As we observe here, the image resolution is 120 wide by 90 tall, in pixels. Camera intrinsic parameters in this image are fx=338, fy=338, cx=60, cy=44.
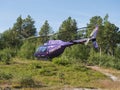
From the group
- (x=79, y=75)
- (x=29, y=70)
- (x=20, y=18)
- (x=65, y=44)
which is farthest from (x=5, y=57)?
(x=20, y=18)

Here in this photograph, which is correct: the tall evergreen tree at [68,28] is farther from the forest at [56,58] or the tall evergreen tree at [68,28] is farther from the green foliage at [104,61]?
the green foliage at [104,61]

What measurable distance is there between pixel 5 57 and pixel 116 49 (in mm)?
34098

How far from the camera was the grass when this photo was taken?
29672 millimetres

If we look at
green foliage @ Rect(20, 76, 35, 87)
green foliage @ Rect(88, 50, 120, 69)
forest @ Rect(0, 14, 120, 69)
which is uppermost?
forest @ Rect(0, 14, 120, 69)

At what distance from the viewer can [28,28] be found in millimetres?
95500

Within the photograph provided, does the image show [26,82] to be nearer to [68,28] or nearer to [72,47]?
Result: [72,47]

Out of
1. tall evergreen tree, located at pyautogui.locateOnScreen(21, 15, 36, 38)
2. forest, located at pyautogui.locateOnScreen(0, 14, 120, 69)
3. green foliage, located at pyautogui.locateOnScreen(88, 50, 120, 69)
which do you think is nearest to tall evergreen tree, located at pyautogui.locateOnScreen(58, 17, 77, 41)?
forest, located at pyautogui.locateOnScreen(0, 14, 120, 69)

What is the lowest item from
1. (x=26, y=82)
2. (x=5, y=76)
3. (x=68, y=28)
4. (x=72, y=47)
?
(x=26, y=82)

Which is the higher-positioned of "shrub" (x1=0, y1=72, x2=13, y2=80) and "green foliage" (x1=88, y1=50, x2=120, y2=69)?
"green foliage" (x1=88, y1=50, x2=120, y2=69)

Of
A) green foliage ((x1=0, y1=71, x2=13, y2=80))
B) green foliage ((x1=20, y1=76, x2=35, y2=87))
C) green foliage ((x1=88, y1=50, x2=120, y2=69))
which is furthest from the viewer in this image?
green foliage ((x1=88, y1=50, x2=120, y2=69))

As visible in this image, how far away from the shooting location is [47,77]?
123 ft

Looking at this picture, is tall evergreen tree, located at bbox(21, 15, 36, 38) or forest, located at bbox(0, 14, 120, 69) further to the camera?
tall evergreen tree, located at bbox(21, 15, 36, 38)

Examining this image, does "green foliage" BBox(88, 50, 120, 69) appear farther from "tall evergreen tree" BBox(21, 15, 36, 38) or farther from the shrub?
"tall evergreen tree" BBox(21, 15, 36, 38)

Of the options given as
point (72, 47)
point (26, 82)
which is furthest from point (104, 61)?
point (26, 82)
